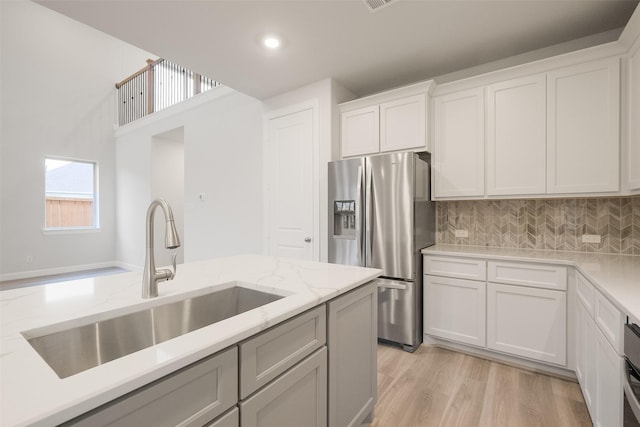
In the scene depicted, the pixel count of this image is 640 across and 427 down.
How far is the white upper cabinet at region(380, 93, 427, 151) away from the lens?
9.09ft

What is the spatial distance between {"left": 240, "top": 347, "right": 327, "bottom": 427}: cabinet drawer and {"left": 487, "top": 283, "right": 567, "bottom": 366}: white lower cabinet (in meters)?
1.75

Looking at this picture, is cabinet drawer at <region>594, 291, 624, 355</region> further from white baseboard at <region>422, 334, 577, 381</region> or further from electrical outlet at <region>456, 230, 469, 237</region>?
electrical outlet at <region>456, 230, 469, 237</region>

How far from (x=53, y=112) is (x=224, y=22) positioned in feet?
19.0

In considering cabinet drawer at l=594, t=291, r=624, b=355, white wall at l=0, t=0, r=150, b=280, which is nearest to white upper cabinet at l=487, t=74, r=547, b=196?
cabinet drawer at l=594, t=291, r=624, b=355

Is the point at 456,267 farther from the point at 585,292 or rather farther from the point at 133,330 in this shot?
the point at 133,330

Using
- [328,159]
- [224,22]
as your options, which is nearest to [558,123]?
[328,159]

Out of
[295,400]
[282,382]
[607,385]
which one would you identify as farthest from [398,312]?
[282,382]

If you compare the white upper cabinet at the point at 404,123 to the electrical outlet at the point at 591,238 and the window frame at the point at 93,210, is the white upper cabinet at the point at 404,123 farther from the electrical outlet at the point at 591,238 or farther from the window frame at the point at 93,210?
the window frame at the point at 93,210

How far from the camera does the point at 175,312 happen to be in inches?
51.0

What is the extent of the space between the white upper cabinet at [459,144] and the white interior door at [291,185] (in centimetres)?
131

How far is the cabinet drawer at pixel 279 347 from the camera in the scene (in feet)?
3.05

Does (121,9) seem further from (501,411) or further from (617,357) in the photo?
(501,411)

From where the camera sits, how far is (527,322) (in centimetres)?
226

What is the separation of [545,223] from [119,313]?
10.2ft
